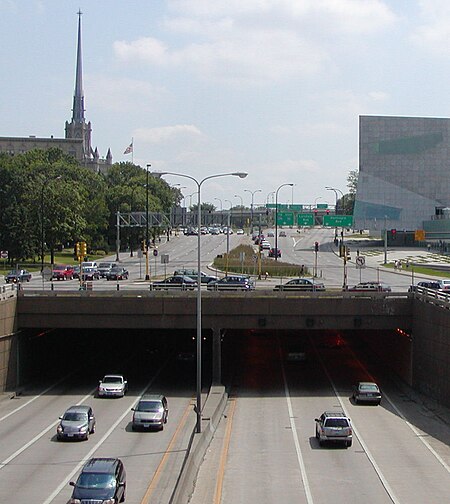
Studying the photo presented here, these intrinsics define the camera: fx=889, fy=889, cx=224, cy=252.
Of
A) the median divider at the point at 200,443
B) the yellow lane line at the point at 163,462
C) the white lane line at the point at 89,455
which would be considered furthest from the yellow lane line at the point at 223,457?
the white lane line at the point at 89,455

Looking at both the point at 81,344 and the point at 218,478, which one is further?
the point at 81,344

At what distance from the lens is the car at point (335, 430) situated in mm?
38094

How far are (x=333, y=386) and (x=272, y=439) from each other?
13.9 meters

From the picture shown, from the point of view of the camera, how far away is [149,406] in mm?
42344

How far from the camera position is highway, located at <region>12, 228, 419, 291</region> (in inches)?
3061

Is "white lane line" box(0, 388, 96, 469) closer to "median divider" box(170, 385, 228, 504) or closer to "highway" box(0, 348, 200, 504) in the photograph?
"highway" box(0, 348, 200, 504)

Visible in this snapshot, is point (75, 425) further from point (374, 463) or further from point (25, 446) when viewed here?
point (374, 463)

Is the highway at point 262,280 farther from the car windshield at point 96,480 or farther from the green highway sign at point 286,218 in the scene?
the car windshield at point 96,480

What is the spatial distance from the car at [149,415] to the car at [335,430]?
25.7ft

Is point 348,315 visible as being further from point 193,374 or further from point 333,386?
point 193,374

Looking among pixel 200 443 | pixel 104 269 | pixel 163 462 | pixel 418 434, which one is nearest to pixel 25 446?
pixel 163 462

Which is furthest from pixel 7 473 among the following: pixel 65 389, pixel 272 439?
pixel 65 389

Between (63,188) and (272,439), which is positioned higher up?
(63,188)

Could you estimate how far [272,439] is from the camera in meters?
40.1
